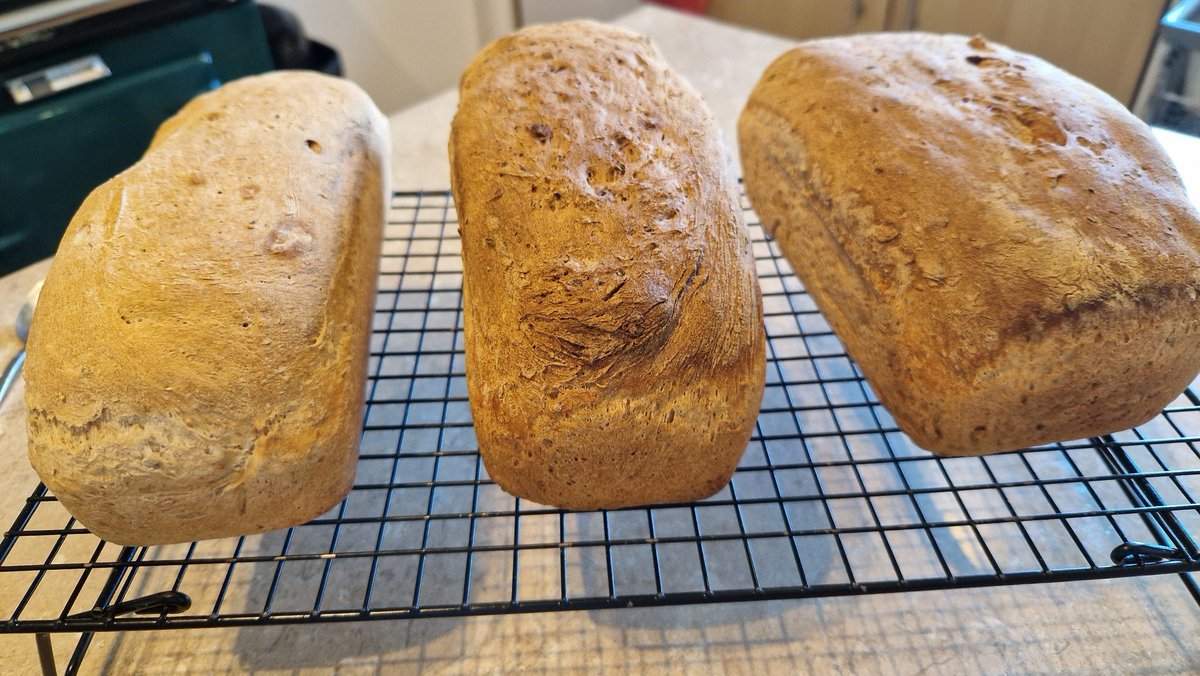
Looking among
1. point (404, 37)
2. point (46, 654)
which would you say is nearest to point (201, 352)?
point (46, 654)

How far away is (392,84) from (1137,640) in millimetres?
2767

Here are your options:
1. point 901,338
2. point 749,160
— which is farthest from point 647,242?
point 749,160

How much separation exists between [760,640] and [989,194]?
587 millimetres

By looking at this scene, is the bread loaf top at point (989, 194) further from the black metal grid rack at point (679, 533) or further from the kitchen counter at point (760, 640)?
the kitchen counter at point (760, 640)

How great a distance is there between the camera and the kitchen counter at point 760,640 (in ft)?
2.83

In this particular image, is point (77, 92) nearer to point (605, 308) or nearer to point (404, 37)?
point (605, 308)

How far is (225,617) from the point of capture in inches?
28.7

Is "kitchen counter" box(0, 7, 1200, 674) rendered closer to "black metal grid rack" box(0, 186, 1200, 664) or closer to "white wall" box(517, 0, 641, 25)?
"black metal grid rack" box(0, 186, 1200, 664)

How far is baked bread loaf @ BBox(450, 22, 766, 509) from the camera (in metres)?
0.77

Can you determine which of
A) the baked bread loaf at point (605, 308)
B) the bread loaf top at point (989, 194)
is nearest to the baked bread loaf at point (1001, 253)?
the bread loaf top at point (989, 194)

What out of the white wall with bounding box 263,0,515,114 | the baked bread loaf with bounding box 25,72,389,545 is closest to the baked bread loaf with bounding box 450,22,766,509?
the baked bread loaf with bounding box 25,72,389,545

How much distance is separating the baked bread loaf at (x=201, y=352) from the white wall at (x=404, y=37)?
185 cm

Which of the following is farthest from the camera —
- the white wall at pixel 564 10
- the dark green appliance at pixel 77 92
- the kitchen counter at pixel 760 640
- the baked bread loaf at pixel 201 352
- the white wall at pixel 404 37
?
the white wall at pixel 564 10

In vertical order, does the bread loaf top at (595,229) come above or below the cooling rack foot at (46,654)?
above
